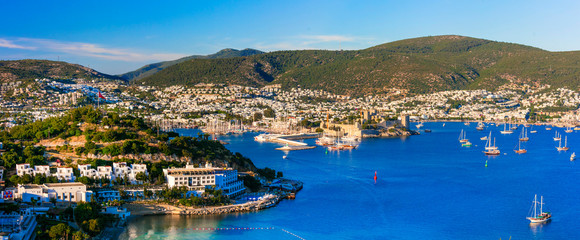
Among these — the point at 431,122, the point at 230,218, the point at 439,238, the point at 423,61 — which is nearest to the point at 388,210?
the point at 439,238

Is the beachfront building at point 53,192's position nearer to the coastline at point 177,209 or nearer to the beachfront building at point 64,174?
the beachfront building at point 64,174

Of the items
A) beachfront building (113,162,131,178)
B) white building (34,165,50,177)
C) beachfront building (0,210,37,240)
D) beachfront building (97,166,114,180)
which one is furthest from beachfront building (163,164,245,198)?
beachfront building (0,210,37,240)

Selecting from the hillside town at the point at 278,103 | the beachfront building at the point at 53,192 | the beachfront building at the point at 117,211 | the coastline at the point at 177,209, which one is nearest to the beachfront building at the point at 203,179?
the coastline at the point at 177,209

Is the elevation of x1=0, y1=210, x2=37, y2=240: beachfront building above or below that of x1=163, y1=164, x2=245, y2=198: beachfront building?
below

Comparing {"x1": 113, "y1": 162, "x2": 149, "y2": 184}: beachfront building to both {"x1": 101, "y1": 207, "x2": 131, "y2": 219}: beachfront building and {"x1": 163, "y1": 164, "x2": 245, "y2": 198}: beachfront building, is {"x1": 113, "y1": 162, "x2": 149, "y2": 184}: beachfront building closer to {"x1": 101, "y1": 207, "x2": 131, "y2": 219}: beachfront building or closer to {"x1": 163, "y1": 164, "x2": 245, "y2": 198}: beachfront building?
{"x1": 163, "y1": 164, "x2": 245, "y2": 198}: beachfront building

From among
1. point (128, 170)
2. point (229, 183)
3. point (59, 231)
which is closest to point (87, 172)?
point (128, 170)

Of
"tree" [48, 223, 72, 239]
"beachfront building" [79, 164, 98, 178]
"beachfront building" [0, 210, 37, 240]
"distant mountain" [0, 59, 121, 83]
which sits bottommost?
"tree" [48, 223, 72, 239]

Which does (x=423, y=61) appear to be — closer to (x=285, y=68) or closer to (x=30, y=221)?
(x=285, y=68)

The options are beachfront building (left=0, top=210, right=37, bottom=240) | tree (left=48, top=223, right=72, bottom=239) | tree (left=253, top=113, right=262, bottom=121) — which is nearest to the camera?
beachfront building (left=0, top=210, right=37, bottom=240)
